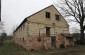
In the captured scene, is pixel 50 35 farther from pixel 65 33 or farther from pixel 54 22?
pixel 65 33

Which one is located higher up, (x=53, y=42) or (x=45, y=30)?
(x=45, y=30)

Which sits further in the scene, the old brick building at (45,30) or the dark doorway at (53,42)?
the dark doorway at (53,42)

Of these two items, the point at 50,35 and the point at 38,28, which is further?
the point at 50,35

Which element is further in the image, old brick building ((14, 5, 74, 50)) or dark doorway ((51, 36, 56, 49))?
dark doorway ((51, 36, 56, 49))

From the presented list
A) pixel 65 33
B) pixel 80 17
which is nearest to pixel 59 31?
pixel 65 33

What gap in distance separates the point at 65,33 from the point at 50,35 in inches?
188

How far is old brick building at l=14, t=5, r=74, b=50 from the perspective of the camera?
24136mm

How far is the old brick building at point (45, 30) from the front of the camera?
2414 cm

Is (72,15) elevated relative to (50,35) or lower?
elevated

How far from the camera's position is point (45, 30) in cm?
2655

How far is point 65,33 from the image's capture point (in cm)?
3067

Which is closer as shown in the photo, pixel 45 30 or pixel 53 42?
pixel 45 30

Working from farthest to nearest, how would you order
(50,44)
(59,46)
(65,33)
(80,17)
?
(80,17) < (65,33) < (59,46) < (50,44)

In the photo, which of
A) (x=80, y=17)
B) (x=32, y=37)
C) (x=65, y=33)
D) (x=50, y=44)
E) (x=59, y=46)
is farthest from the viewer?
(x=80, y=17)
